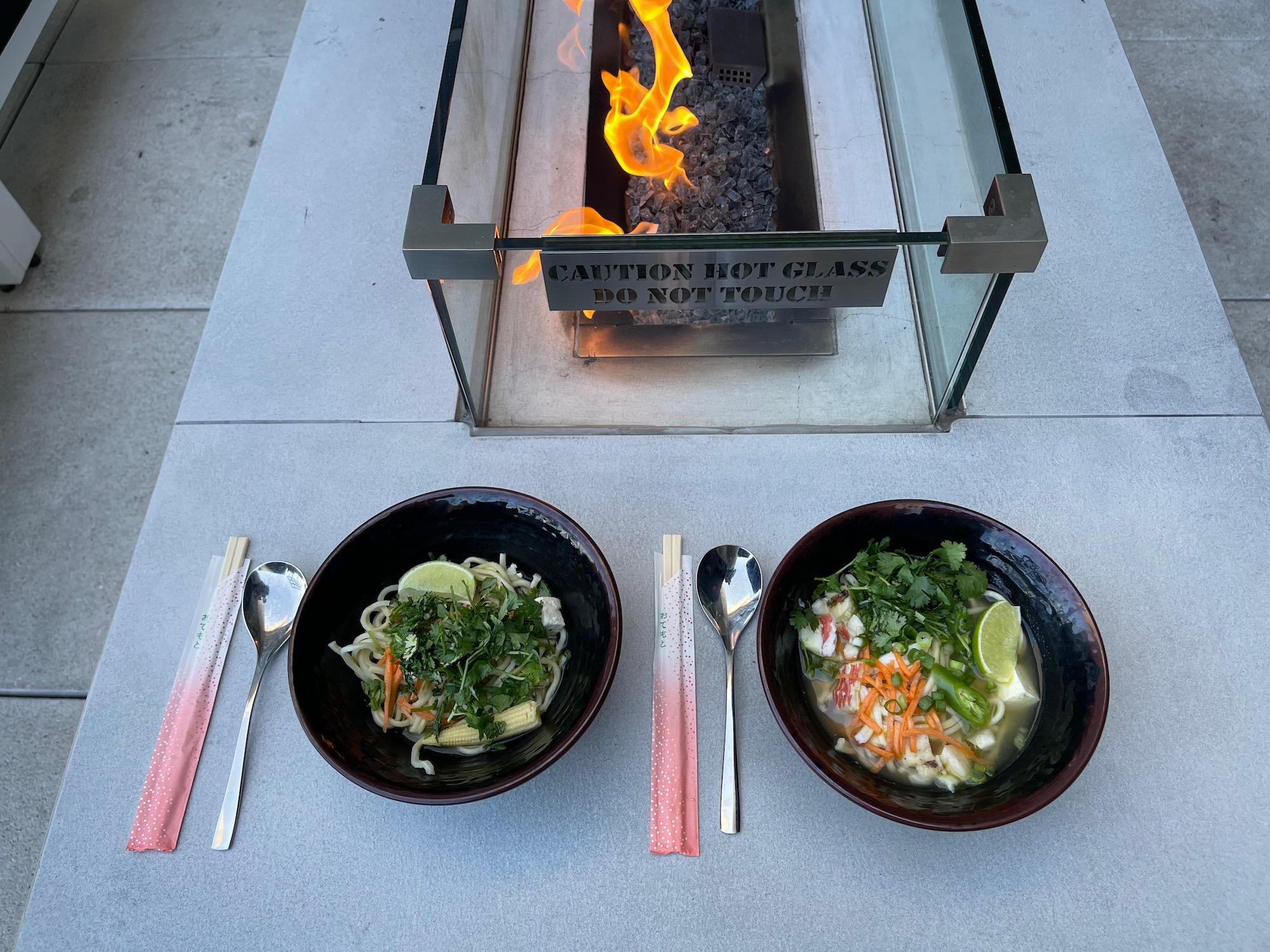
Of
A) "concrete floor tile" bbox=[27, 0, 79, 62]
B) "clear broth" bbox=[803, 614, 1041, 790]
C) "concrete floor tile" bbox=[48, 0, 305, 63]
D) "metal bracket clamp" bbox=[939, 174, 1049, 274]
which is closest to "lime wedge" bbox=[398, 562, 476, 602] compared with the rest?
"clear broth" bbox=[803, 614, 1041, 790]

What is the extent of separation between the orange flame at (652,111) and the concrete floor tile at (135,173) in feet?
3.55

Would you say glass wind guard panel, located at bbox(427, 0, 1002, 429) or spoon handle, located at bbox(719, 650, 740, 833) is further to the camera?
glass wind guard panel, located at bbox(427, 0, 1002, 429)

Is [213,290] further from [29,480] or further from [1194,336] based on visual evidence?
[1194,336]

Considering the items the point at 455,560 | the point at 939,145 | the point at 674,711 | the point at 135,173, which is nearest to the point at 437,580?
the point at 455,560

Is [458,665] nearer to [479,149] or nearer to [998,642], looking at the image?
[998,642]

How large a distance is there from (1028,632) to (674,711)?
20.2 inches

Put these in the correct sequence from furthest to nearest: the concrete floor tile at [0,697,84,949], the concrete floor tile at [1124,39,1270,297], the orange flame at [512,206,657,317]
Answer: the concrete floor tile at [1124,39,1270,297]
the orange flame at [512,206,657,317]
the concrete floor tile at [0,697,84,949]

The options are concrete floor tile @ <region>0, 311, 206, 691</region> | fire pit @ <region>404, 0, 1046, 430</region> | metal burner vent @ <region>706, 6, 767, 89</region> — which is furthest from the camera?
metal burner vent @ <region>706, 6, 767, 89</region>

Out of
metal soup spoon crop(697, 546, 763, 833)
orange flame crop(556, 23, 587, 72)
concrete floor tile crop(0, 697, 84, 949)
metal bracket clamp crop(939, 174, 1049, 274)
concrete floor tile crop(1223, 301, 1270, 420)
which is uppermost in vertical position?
metal bracket clamp crop(939, 174, 1049, 274)

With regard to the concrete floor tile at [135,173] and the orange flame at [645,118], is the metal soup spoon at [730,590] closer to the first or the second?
the orange flame at [645,118]

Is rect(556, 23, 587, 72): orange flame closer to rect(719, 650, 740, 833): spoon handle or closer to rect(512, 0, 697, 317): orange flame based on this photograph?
rect(512, 0, 697, 317): orange flame

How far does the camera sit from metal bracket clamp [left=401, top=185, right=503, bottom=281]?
1.27 meters

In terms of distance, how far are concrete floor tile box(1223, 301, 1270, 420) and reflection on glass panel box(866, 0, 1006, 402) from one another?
92 centimetres

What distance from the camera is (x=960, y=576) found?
1.23 meters
